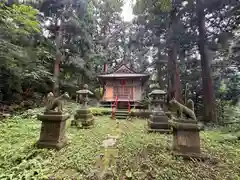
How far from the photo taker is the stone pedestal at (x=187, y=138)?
2.80m

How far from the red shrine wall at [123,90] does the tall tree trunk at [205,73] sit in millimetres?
5888

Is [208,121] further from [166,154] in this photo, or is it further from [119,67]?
[119,67]

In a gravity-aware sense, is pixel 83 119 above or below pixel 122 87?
below

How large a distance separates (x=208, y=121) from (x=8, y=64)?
11.1 meters

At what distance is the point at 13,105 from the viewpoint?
26.6 feet

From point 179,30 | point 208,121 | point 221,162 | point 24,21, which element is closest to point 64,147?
point 221,162

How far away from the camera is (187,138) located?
2.85 metres

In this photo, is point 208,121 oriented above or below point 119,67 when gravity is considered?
below

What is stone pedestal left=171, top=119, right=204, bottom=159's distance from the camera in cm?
280

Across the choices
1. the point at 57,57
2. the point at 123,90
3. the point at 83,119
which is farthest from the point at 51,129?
the point at 123,90

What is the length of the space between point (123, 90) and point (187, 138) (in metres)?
10.5

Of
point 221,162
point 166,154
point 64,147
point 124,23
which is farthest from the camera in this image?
point 124,23

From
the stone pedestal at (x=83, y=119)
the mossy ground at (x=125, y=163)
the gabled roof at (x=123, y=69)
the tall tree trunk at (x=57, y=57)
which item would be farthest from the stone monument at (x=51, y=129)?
the gabled roof at (x=123, y=69)

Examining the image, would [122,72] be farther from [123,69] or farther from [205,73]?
[205,73]
